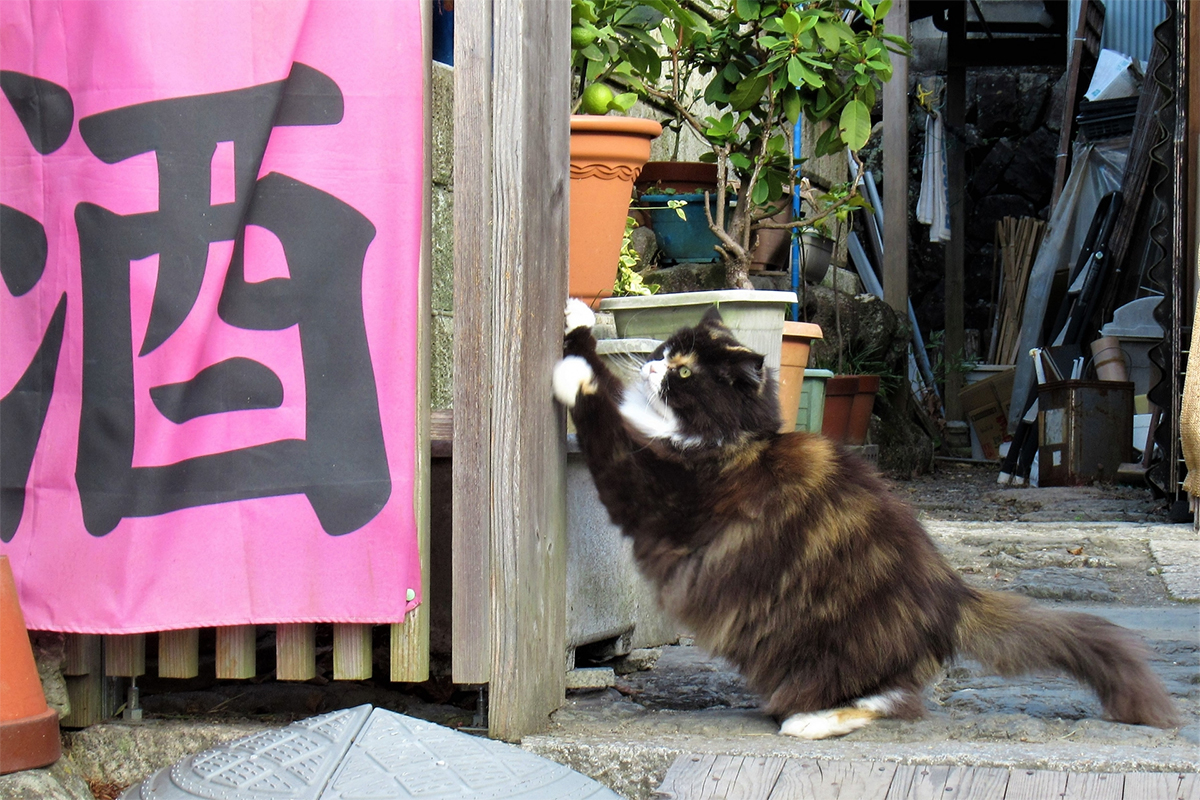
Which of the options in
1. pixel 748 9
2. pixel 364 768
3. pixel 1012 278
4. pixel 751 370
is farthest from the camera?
pixel 1012 278

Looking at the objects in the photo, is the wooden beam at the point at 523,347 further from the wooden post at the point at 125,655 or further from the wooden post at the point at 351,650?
the wooden post at the point at 125,655

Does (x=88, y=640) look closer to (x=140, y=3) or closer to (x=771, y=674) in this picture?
(x=140, y=3)

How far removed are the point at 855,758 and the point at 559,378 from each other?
0.88 metres

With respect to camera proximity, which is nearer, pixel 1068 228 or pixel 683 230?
pixel 683 230

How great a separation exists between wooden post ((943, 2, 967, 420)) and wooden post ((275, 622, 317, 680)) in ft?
28.6

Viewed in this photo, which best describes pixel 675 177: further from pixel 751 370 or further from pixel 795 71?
pixel 751 370

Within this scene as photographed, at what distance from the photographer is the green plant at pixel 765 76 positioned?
11.9ft

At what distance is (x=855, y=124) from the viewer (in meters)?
3.79

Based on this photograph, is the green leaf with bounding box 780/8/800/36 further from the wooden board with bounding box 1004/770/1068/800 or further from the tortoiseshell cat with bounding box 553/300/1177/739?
the wooden board with bounding box 1004/770/1068/800

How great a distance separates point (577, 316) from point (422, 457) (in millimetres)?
474

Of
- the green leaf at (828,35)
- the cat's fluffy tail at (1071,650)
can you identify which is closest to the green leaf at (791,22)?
the green leaf at (828,35)

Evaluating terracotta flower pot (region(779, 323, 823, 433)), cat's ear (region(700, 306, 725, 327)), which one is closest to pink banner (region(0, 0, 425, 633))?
cat's ear (region(700, 306, 725, 327))

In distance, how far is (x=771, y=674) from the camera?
2066 millimetres

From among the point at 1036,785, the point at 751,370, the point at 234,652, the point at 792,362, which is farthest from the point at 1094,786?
the point at 792,362
